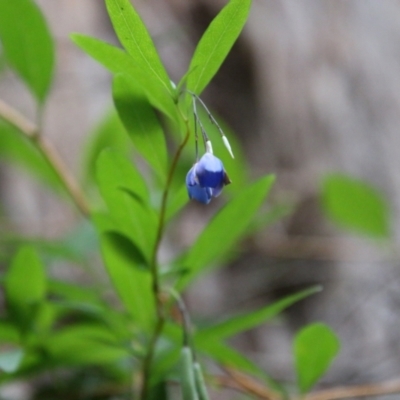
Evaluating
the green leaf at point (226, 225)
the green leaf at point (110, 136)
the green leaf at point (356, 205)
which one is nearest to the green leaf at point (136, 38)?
the green leaf at point (226, 225)

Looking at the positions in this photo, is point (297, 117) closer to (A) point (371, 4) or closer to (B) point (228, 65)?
(B) point (228, 65)

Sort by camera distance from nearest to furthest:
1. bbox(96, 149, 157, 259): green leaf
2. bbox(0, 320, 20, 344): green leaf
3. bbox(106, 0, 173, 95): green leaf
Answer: bbox(106, 0, 173, 95): green leaf → bbox(96, 149, 157, 259): green leaf → bbox(0, 320, 20, 344): green leaf

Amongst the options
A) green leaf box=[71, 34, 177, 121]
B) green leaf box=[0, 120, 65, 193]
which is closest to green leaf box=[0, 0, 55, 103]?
green leaf box=[71, 34, 177, 121]

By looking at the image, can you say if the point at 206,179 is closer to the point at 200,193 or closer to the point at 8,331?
the point at 200,193

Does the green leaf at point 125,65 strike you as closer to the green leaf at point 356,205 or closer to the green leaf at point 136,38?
the green leaf at point 136,38

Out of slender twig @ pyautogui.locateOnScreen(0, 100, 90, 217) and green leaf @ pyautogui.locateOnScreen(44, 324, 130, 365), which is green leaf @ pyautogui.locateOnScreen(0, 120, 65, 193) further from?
green leaf @ pyautogui.locateOnScreen(44, 324, 130, 365)

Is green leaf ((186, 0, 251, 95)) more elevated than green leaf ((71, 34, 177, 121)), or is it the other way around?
green leaf ((71, 34, 177, 121))

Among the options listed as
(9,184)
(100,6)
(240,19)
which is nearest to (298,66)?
(100,6)

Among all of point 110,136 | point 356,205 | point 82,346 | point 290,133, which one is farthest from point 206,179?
point 290,133
